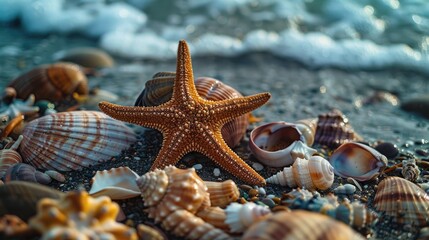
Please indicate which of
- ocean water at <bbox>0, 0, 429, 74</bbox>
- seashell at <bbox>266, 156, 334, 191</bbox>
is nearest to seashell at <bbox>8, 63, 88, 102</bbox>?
ocean water at <bbox>0, 0, 429, 74</bbox>

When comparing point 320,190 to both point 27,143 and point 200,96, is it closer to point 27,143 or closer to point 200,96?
point 200,96

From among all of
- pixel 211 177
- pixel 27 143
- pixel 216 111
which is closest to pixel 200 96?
pixel 216 111

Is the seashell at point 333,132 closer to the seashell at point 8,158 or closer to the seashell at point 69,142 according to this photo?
the seashell at point 69,142

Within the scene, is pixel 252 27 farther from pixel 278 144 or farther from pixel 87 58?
pixel 278 144

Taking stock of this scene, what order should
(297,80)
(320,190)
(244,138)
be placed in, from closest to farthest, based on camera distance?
(320,190)
(244,138)
(297,80)

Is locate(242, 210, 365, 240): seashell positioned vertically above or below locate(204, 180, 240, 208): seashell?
above

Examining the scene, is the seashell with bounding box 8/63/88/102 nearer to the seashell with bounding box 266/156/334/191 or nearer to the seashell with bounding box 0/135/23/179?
the seashell with bounding box 0/135/23/179

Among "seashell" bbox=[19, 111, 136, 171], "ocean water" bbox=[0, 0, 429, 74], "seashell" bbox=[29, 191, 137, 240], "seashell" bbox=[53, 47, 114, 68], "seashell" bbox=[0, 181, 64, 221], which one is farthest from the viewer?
"ocean water" bbox=[0, 0, 429, 74]
